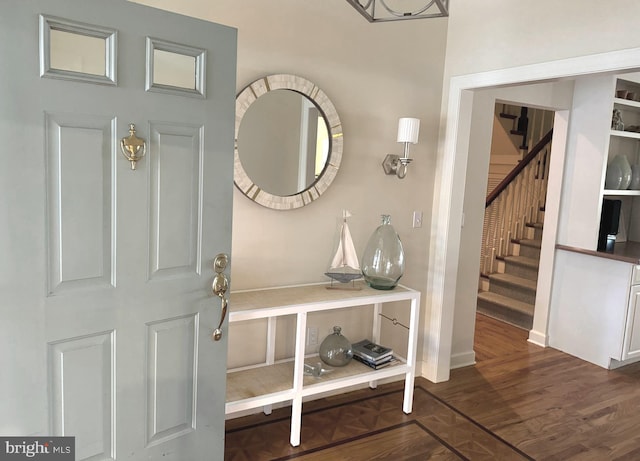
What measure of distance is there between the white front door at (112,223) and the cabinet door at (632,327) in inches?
125

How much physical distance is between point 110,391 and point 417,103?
241 cm

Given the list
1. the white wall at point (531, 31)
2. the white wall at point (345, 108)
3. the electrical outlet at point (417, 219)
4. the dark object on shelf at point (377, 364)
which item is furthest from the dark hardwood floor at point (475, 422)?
the white wall at point (531, 31)

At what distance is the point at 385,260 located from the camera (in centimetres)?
287

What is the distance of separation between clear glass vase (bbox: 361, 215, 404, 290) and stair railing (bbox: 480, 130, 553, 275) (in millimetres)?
2754

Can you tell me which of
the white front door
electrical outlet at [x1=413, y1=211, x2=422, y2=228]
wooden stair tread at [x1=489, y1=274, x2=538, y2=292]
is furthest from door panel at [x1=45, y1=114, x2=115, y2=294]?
wooden stair tread at [x1=489, y1=274, x2=538, y2=292]

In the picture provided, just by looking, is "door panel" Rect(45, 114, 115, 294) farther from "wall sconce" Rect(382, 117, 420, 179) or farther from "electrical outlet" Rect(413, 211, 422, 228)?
"electrical outlet" Rect(413, 211, 422, 228)

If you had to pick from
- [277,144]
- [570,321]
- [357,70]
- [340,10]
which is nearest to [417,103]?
[357,70]

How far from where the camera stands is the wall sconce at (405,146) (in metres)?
2.88

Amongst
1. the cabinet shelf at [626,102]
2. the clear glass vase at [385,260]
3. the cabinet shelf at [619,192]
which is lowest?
the clear glass vase at [385,260]

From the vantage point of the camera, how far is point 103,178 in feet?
5.51

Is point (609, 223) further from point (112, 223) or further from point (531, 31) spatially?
point (112, 223)

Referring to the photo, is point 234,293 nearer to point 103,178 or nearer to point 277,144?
point 277,144

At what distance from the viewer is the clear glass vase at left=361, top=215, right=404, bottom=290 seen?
2.86 metres

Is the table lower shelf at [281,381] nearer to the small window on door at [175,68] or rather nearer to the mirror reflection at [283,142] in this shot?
the mirror reflection at [283,142]
